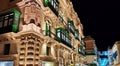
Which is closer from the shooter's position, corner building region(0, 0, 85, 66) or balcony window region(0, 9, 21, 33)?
corner building region(0, 0, 85, 66)

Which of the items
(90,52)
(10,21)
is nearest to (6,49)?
(10,21)

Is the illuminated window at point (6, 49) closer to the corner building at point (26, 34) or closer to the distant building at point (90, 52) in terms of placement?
the corner building at point (26, 34)

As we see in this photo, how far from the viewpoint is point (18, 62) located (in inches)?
688

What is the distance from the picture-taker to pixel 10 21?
19312 mm

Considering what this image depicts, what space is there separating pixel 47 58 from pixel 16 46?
12.2ft

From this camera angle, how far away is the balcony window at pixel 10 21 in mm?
18578

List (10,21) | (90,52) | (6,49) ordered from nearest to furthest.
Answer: (6,49) < (10,21) < (90,52)

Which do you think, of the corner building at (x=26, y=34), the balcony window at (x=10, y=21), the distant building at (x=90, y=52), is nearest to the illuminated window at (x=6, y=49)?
the corner building at (x=26, y=34)

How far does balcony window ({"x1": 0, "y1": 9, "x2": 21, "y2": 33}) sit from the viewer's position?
61.0ft

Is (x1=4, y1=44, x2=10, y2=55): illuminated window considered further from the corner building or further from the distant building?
the distant building

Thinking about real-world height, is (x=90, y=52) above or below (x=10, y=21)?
below

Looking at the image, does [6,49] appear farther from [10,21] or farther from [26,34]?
[26,34]

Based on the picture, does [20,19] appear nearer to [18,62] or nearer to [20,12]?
[20,12]

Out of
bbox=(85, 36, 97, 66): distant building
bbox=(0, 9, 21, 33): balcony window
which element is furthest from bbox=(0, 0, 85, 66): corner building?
bbox=(85, 36, 97, 66): distant building
